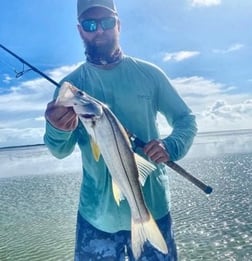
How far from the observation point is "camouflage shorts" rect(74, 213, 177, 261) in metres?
4.43

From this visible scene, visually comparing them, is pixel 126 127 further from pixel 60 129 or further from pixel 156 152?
pixel 60 129

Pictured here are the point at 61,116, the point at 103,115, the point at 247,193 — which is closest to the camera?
the point at 103,115

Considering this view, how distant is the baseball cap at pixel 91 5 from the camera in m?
4.69

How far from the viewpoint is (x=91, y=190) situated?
4.54m

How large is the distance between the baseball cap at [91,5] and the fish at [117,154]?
154 centimetres

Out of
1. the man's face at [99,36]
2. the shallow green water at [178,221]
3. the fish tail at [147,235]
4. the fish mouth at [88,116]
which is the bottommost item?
→ the shallow green water at [178,221]

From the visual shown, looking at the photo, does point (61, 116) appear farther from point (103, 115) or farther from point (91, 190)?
point (91, 190)

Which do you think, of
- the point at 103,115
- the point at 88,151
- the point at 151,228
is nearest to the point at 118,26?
the point at 88,151

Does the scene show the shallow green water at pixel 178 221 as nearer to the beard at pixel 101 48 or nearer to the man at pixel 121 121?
the man at pixel 121 121

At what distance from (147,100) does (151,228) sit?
1426mm

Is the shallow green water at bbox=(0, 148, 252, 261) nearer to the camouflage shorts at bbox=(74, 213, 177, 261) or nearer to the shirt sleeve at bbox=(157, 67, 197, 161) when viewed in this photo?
the camouflage shorts at bbox=(74, 213, 177, 261)

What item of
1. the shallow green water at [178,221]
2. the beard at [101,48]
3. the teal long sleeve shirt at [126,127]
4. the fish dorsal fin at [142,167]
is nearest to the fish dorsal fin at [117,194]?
the fish dorsal fin at [142,167]

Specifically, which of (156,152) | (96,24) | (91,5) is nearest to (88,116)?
(156,152)

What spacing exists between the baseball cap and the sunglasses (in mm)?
137
